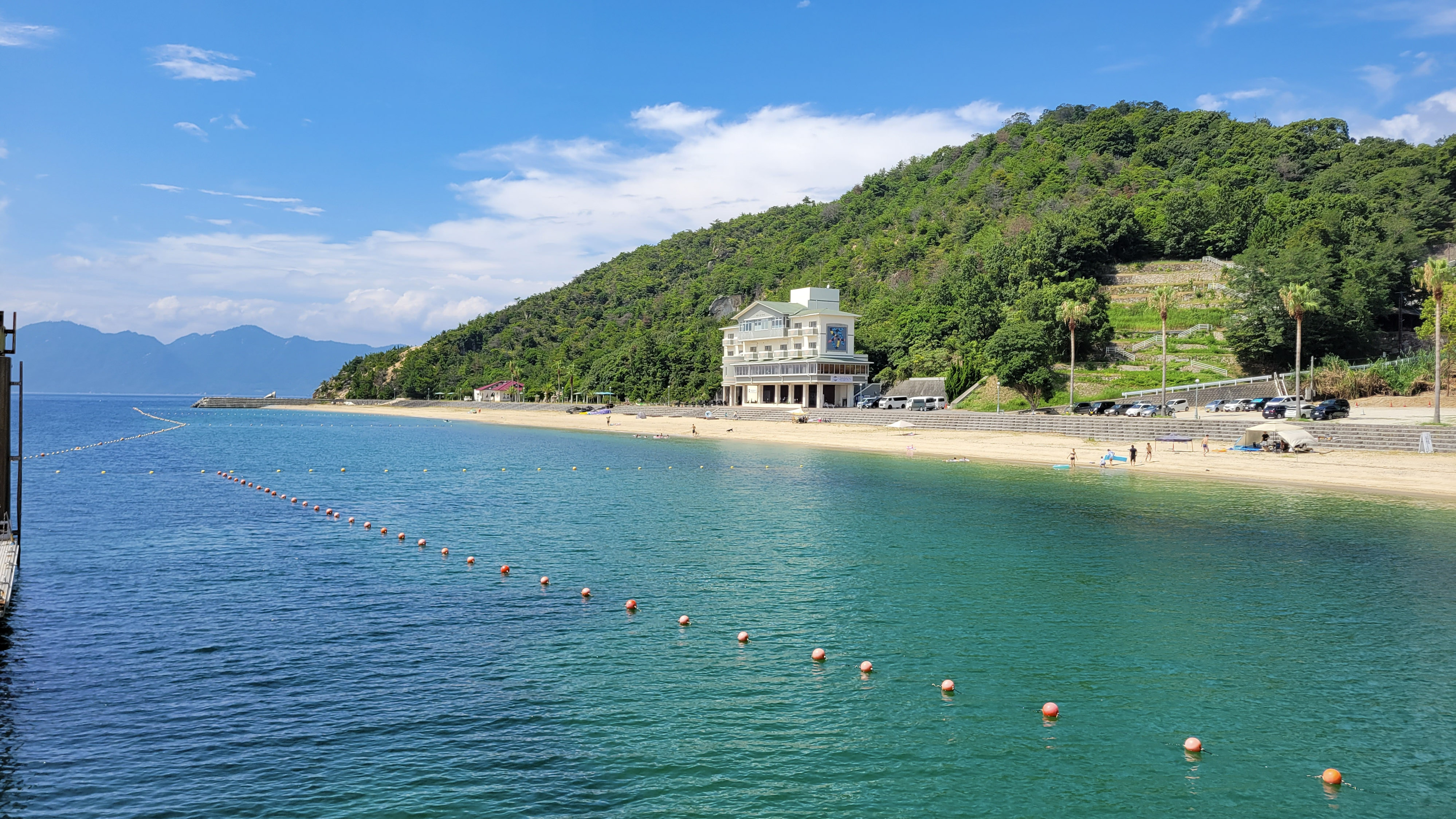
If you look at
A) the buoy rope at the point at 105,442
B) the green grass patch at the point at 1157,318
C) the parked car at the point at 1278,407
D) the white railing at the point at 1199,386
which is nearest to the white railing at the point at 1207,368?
the white railing at the point at 1199,386

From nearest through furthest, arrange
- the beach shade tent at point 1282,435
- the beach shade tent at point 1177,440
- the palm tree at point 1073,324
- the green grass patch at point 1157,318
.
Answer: the beach shade tent at point 1282,435, the beach shade tent at point 1177,440, the palm tree at point 1073,324, the green grass patch at point 1157,318

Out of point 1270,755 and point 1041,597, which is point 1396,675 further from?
point 1041,597

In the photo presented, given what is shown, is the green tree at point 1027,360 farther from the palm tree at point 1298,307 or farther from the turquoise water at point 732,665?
the turquoise water at point 732,665

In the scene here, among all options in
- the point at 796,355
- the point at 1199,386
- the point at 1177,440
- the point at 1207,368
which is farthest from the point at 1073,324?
the point at 796,355

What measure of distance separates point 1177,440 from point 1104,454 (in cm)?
431

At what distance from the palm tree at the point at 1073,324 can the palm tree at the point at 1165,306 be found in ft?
21.9

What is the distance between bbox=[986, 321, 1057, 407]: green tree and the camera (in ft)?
256

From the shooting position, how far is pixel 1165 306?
2739 inches

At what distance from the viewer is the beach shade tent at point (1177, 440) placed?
52219 millimetres

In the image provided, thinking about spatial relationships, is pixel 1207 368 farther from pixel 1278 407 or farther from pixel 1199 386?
pixel 1278 407

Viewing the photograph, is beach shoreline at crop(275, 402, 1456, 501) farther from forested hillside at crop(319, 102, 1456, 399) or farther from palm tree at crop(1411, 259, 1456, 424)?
forested hillside at crop(319, 102, 1456, 399)

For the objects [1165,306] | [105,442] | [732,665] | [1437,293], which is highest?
[1165,306]

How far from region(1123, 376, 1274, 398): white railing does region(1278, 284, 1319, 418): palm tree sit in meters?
2.94

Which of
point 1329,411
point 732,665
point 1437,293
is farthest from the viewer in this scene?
point 1329,411
